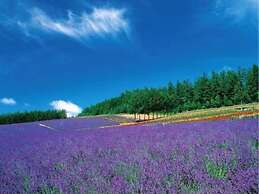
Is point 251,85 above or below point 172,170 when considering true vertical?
above

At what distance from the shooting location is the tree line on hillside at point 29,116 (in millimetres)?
65444

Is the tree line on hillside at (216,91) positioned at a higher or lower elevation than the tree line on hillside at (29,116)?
higher

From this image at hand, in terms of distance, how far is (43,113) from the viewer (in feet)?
245

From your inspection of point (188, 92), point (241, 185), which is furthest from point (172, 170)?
point (188, 92)

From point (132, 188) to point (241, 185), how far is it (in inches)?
33.9

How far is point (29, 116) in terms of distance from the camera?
Answer: 70.8 metres

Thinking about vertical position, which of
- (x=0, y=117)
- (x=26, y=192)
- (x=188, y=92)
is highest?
(x=188, y=92)

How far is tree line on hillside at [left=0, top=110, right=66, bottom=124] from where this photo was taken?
6544 cm

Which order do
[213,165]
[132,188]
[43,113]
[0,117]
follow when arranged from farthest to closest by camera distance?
1. [43,113]
2. [0,117]
3. [213,165]
4. [132,188]

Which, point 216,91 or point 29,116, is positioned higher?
point 216,91

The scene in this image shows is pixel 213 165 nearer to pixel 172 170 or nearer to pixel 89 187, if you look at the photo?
pixel 172 170

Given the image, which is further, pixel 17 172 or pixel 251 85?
pixel 251 85

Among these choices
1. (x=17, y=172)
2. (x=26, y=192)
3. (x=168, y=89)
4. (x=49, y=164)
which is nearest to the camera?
(x=26, y=192)

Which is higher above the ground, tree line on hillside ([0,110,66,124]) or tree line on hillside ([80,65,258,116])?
tree line on hillside ([80,65,258,116])
